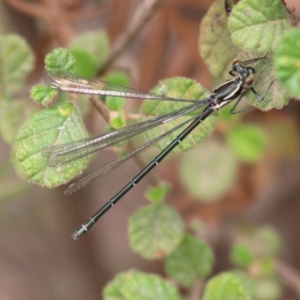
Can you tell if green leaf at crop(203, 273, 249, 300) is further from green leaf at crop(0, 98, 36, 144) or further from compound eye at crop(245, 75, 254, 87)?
green leaf at crop(0, 98, 36, 144)

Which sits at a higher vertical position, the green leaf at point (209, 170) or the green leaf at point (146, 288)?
the green leaf at point (209, 170)

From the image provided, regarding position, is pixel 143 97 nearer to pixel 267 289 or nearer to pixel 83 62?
pixel 83 62

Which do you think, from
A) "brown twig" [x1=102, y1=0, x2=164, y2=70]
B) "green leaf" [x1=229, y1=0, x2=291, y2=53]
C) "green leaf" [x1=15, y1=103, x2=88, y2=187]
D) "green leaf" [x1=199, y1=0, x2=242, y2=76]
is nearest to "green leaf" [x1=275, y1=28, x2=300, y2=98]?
"green leaf" [x1=229, y1=0, x2=291, y2=53]

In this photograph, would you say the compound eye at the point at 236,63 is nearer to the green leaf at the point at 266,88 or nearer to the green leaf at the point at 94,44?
the green leaf at the point at 266,88

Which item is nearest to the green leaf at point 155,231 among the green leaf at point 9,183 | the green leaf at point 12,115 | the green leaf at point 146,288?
the green leaf at point 146,288

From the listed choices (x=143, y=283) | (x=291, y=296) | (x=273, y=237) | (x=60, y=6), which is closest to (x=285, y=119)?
(x=273, y=237)
